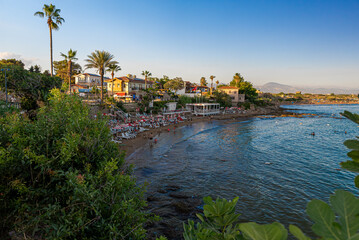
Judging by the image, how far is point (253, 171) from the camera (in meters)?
19.1

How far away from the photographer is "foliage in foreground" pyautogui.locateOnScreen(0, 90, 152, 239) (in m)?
4.89

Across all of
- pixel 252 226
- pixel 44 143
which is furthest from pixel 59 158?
pixel 252 226

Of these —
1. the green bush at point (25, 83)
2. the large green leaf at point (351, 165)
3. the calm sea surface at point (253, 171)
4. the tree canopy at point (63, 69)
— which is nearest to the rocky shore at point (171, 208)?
the calm sea surface at point (253, 171)

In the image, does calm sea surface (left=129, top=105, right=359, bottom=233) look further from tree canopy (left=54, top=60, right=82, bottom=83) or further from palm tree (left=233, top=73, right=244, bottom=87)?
palm tree (left=233, top=73, right=244, bottom=87)

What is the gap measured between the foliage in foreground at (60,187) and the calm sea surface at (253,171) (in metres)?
8.67

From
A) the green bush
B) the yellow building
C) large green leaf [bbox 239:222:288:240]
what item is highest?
the yellow building

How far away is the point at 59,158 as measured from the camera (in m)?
5.96

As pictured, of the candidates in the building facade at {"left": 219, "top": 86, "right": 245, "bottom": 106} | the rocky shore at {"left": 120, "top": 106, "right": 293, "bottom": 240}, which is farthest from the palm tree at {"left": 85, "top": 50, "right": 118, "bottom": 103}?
the building facade at {"left": 219, "top": 86, "right": 245, "bottom": 106}

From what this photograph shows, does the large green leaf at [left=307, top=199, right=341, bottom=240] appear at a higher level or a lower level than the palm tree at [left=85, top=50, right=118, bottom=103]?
lower

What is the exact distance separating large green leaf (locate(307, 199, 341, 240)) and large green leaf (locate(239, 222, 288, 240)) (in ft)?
0.60

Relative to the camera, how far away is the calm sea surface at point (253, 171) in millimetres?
13264

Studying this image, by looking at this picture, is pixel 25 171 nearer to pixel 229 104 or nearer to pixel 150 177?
pixel 150 177

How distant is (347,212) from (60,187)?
20.6ft

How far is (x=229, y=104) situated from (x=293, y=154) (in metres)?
49.3
